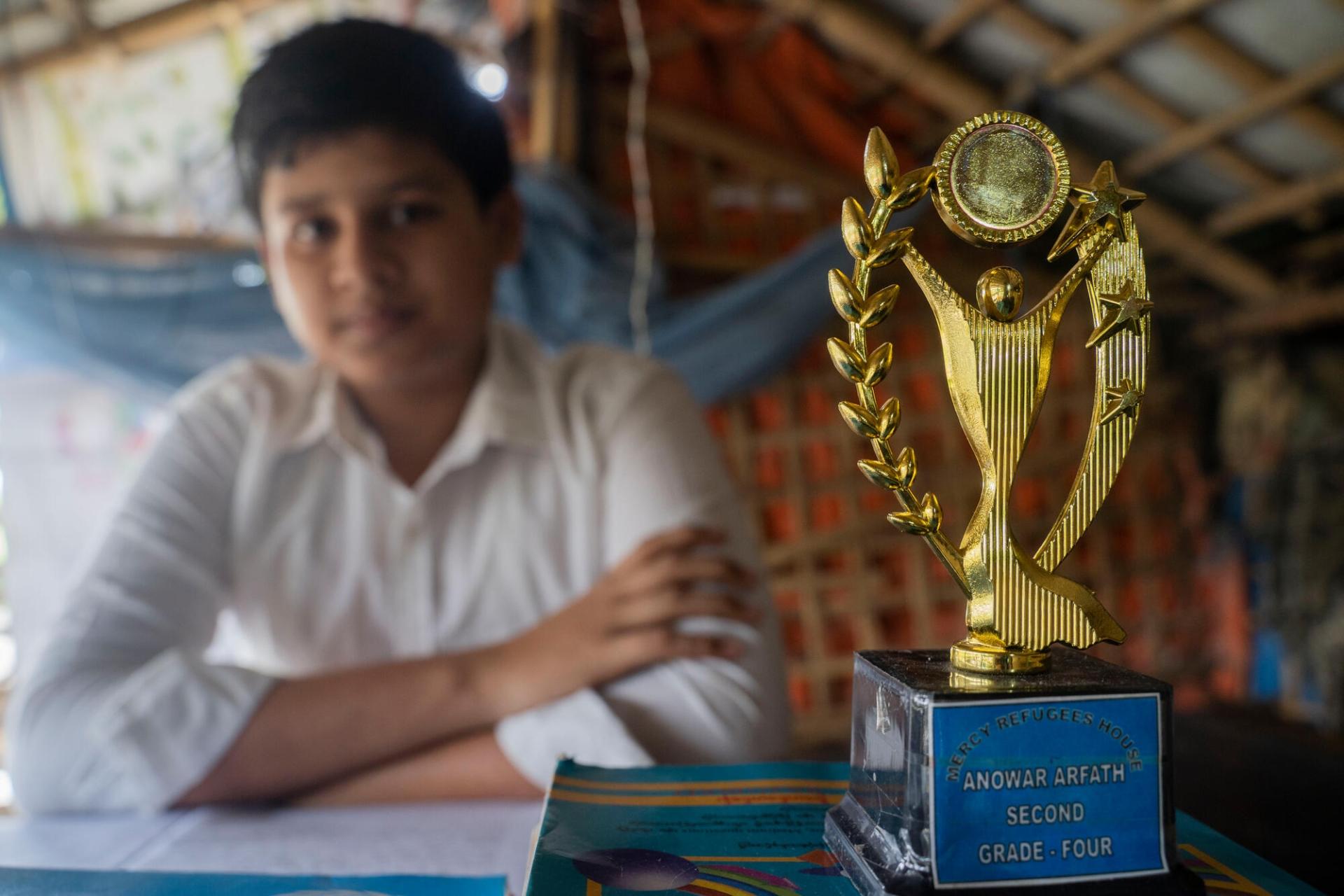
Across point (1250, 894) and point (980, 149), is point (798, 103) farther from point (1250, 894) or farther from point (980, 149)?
point (1250, 894)

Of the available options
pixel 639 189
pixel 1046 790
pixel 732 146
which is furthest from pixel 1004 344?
pixel 732 146

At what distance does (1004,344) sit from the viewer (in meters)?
0.41

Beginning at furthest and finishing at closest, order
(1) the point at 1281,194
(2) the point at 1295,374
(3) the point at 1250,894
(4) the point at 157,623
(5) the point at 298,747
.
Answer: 1. (2) the point at 1295,374
2. (1) the point at 1281,194
3. (4) the point at 157,623
4. (5) the point at 298,747
5. (3) the point at 1250,894

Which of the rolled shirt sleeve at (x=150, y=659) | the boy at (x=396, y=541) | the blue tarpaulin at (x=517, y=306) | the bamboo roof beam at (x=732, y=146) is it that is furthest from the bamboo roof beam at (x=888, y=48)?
the rolled shirt sleeve at (x=150, y=659)

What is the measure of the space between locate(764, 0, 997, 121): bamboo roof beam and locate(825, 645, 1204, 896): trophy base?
1869 millimetres

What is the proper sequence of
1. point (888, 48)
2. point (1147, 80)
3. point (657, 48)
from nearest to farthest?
point (1147, 80)
point (888, 48)
point (657, 48)

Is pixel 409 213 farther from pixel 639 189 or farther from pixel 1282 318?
pixel 1282 318

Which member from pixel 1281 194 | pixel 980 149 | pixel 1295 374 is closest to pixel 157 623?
pixel 980 149

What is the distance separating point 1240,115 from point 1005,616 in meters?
1.78

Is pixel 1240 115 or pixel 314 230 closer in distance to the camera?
pixel 314 230

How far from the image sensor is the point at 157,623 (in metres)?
0.83

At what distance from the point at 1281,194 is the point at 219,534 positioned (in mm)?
2077

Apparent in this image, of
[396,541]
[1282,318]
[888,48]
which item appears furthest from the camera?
[1282,318]

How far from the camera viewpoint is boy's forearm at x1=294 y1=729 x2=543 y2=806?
0.70 m
